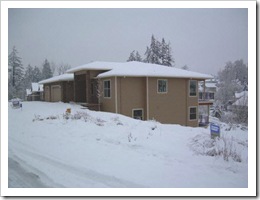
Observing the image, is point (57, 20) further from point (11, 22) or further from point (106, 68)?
point (106, 68)

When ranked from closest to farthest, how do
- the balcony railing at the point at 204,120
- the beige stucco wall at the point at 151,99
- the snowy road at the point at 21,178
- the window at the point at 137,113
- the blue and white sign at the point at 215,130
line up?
the snowy road at the point at 21,178, the blue and white sign at the point at 215,130, the beige stucco wall at the point at 151,99, the window at the point at 137,113, the balcony railing at the point at 204,120

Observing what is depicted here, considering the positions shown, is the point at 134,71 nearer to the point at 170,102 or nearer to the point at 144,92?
the point at 144,92

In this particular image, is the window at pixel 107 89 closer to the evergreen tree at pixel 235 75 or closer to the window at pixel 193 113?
the window at pixel 193 113

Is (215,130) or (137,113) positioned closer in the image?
(215,130)

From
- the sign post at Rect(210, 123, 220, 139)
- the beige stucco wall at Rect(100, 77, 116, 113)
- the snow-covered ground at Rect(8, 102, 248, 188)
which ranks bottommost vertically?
the snow-covered ground at Rect(8, 102, 248, 188)

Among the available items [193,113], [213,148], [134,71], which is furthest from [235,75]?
[193,113]

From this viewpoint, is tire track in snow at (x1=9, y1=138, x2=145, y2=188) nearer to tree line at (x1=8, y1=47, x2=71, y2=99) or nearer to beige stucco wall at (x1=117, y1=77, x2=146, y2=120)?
tree line at (x1=8, y1=47, x2=71, y2=99)

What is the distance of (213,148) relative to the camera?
19.2 ft

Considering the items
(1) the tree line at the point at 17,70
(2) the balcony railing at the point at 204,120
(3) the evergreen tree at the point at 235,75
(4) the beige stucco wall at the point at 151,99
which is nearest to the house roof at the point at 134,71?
(4) the beige stucco wall at the point at 151,99

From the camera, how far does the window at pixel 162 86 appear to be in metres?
16.7

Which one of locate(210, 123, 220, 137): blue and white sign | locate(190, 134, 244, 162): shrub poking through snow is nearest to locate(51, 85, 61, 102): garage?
locate(190, 134, 244, 162): shrub poking through snow

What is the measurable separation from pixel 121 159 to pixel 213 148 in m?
2.18

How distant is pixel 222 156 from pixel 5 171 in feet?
15.1

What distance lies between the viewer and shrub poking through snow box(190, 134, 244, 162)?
562cm
